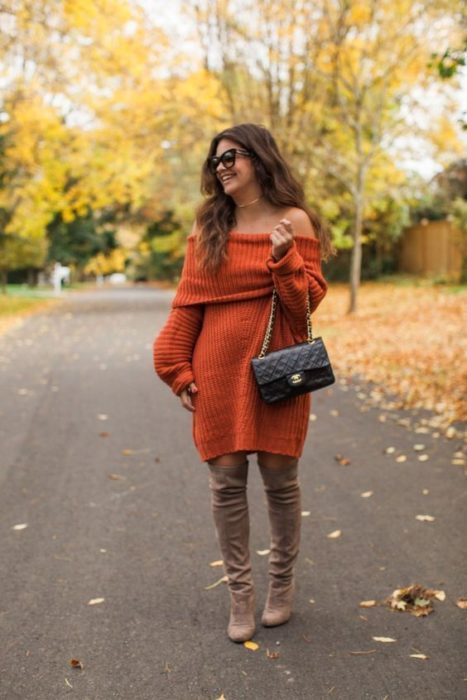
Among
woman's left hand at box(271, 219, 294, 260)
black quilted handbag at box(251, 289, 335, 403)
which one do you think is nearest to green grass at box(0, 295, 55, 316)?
black quilted handbag at box(251, 289, 335, 403)

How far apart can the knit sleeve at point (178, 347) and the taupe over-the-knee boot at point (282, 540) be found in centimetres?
51

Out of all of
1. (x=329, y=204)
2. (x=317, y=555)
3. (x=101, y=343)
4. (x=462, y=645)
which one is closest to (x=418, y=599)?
(x=462, y=645)

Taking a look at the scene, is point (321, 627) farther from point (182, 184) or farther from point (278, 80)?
point (182, 184)

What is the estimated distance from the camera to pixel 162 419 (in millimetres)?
7742

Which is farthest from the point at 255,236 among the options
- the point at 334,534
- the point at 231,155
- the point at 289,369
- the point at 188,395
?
the point at 334,534

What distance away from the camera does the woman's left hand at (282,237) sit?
9.65 ft

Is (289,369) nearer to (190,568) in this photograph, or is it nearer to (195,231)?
(195,231)

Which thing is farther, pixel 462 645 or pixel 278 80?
pixel 278 80

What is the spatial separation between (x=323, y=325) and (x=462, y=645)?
14.0m

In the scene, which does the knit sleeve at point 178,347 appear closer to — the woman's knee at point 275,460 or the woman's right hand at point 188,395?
the woman's right hand at point 188,395

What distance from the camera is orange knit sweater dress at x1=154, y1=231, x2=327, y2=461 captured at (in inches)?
123

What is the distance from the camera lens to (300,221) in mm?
3201

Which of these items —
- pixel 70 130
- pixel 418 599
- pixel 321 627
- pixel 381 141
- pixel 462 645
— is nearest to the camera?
pixel 462 645

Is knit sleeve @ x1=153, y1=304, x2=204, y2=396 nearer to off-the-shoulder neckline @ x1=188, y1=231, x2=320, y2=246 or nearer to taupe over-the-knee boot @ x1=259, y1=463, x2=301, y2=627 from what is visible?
off-the-shoulder neckline @ x1=188, y1=231, x2=320, y2=246
